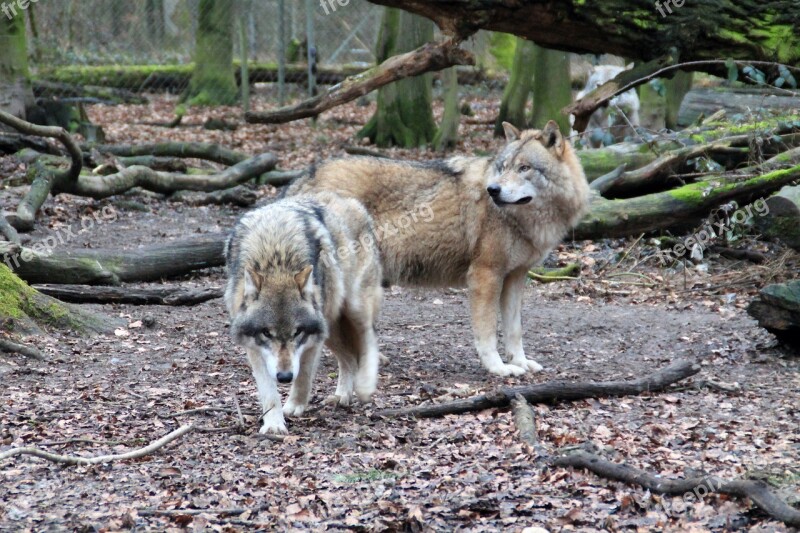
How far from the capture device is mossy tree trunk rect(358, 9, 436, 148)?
57.3ft

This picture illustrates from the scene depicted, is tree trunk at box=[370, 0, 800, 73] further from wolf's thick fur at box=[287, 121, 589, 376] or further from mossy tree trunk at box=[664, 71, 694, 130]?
mossy tree trunk at box=[664, 71, 694, 130]

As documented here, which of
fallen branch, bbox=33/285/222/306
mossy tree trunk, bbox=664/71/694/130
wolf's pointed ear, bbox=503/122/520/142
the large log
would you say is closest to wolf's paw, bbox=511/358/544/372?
the large log

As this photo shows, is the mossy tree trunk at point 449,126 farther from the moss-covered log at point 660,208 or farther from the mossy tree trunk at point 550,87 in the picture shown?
the moss-covered log at point 660,208

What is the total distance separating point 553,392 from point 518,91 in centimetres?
1377

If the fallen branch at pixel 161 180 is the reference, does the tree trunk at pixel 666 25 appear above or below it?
above

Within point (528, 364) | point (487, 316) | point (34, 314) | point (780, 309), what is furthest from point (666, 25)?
point (34, 314)

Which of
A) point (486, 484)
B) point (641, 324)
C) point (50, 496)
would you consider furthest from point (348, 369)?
point (641, 324)

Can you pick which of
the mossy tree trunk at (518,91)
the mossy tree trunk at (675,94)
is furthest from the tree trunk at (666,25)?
the mossy tree trunk at (518,91)

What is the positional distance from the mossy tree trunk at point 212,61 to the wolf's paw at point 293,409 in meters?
17.1

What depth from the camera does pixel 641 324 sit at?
26.6 feet

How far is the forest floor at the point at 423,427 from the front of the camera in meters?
3.85

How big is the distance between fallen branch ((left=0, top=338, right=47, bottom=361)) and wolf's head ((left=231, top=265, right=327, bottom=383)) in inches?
83.8

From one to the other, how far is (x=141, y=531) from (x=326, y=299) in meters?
1.98

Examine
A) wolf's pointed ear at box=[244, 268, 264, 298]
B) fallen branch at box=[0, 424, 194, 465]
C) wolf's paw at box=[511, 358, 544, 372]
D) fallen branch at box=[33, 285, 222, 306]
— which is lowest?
wolf's paw at box=[511, 358, 544, 372]
